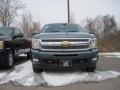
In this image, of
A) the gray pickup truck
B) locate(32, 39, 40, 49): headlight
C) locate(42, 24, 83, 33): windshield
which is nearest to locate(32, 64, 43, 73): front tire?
the gray pickup truck

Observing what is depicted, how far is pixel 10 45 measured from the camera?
34.9 ft

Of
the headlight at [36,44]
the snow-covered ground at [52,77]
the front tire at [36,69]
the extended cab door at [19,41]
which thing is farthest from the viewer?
the extended cab door at [19,41]

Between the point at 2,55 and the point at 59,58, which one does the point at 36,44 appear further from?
the point at 2,55

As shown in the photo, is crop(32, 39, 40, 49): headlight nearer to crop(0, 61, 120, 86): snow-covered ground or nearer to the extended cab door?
crop(0, 61, 120, 86): snow-covered ground

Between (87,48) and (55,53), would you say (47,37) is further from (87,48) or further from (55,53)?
(87,48)

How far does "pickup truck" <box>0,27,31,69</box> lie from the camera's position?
9974mm

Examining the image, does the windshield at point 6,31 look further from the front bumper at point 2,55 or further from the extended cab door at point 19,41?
the front bumper at point 2,55

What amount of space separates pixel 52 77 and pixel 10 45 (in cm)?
290

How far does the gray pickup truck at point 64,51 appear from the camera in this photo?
8586 millimetres

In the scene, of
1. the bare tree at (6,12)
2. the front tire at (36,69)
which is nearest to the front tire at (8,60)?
the front tire at (36,69)

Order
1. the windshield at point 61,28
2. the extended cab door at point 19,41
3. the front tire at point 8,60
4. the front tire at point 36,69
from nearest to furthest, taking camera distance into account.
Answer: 1. the front tire at point 36,69
2. the front tire at point 8,60
3. the windshield at point 61,28
4. the extended cab door at point 19,41

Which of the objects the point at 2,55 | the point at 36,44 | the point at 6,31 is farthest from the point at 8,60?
the point at 6,31

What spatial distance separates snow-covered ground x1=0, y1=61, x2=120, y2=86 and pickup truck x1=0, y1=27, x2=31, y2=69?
0.88 m

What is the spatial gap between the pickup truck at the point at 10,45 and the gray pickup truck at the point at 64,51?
1558 mm
